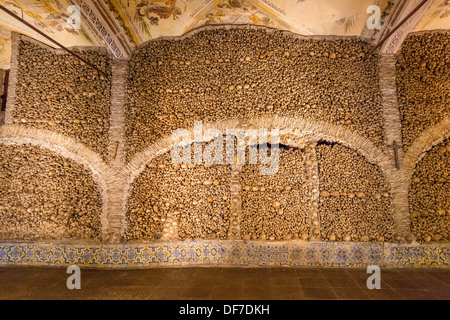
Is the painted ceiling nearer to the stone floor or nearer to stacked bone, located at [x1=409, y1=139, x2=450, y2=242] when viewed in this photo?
stacked bone, located at [x1=409, y1=139, x2=450, y2=242]

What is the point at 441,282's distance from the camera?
3.14 metres

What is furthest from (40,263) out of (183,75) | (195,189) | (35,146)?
(183,75)

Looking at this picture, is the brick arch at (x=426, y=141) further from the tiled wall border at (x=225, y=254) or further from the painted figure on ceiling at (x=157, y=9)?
the painted figure on ceiling at (x=157, y=9)

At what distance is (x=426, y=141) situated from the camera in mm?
3861

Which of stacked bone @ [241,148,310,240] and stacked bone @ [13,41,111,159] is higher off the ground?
stacked bone @ [13,41,111,159]

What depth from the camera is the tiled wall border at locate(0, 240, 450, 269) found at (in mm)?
3639

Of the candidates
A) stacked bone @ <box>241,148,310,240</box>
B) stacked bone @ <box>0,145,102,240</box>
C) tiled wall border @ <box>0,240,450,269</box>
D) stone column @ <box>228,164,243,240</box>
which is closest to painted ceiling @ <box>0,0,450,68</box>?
stacked bone @ <box>0,145,102,240</box>

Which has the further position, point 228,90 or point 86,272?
point 228,90

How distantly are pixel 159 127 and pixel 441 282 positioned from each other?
497 centimetres

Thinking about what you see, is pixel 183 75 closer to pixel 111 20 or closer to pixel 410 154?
pixel 111 20

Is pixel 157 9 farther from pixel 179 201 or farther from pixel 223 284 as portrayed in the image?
pixel 223 284

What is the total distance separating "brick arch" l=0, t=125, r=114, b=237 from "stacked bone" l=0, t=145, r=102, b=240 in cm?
12

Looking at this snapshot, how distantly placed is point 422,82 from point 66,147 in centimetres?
655

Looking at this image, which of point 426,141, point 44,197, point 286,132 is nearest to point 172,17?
point 286,132
